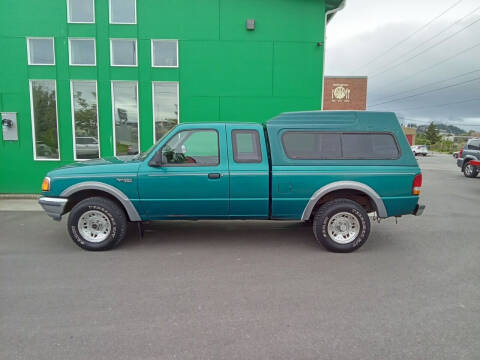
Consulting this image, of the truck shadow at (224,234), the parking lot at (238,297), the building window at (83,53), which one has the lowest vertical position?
the parking lot at (238,297)

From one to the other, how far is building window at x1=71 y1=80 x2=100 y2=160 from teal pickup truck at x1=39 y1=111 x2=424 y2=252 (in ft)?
15.9

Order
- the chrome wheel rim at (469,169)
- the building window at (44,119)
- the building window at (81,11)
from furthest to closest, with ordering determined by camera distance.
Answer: the chrome wheel rim at (469,169), the building window at (44,119), the building window at (81,11)

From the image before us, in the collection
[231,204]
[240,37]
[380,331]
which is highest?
[240,37]

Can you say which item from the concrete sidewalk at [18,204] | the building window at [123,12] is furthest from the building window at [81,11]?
the concrete sidewalk at [18,204]

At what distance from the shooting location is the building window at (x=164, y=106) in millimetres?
9195

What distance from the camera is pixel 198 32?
29.3 ft

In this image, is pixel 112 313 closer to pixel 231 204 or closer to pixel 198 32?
pixel 231 204

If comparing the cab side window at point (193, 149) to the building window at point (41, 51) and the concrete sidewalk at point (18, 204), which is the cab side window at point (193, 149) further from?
the building window at point (41, 51)

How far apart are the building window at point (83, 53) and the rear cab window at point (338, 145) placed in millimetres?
7086

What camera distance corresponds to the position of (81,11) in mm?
8781

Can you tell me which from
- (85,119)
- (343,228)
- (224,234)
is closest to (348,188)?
(343,228)

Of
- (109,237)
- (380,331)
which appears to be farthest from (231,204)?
(380,331)

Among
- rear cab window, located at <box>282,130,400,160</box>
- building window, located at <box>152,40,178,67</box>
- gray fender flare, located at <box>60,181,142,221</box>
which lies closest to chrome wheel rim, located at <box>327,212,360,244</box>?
rear cab window, located at <box>282,130,400,160</box>

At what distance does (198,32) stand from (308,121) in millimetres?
5734
